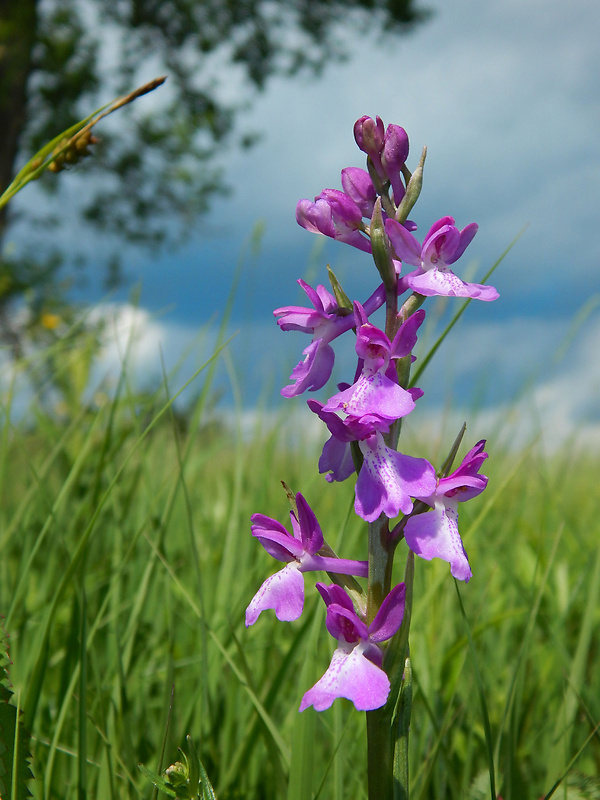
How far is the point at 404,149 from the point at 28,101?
40.8ft

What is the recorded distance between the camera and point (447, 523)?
855 mm

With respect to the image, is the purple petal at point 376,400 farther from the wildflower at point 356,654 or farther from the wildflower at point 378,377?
the wildflower at point 356,654

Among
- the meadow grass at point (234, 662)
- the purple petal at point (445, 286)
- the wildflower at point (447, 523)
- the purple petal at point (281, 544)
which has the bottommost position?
the meadow grass at point (234, 662)

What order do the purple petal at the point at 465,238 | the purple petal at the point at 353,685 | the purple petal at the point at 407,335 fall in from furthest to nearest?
the purple petal at the point at 465,238 → the purple petal at the point at 407,335 → the purple petal at the point at 353,685

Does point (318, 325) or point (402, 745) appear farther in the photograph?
point (318, 325)

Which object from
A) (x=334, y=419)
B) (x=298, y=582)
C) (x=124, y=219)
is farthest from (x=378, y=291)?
(x=124, y=219)

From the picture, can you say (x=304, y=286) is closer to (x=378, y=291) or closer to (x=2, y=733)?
(x=378, y=291)

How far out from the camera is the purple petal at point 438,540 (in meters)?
0.82

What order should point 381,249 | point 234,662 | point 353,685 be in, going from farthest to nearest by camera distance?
point 234,662, point 381,249, point 353,685

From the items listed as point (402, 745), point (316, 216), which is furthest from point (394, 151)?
point (402, 745)

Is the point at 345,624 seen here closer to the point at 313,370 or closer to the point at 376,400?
the point at 376,400

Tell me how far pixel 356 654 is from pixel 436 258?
566 millimetres

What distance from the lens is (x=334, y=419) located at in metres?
0.86

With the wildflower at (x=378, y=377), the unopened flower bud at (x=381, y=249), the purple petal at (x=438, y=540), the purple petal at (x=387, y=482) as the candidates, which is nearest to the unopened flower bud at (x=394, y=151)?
the unopened flower bud at (x=381, y=249)
